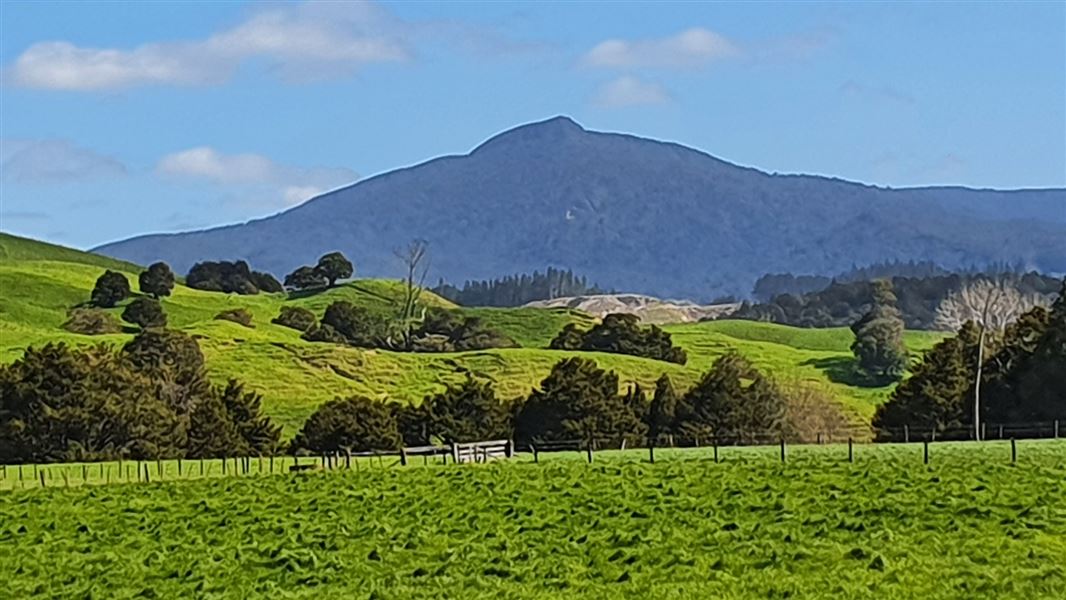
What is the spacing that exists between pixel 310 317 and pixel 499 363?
123 ft

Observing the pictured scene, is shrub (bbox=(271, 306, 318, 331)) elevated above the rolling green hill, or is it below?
above

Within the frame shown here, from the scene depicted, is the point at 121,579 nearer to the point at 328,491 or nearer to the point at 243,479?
the point at 328,491

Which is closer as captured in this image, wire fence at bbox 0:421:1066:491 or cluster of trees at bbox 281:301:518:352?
wire fence at bbox 0:421:1066:491

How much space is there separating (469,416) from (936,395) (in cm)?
2750

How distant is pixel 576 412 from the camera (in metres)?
92.8

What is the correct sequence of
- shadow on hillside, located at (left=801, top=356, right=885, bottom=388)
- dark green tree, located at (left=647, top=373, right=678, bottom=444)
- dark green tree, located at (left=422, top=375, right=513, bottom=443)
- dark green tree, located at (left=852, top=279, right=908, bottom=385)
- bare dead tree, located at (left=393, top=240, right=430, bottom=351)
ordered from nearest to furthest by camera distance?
dark green tree, located at (left=422, top=375, right=513, bottom=443) → dark green tree, located at (left=647, top=373, right=678, bottom=444) → shadow on hillside, located at (left=801, top=356, right=885, bottom=388) → dark green tree, located at (left=852, top=279, right=908, bottom=385) → bare dead tree, located at (left=393, top=240, right=430, bottom=351)

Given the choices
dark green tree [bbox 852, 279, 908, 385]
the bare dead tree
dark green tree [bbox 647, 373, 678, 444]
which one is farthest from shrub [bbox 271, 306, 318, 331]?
dark green tree [bbox 647, 373, 678, 444]

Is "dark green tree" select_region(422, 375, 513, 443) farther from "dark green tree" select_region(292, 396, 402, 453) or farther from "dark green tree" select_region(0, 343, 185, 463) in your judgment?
"dark green tree" select_region(0, 343, 185, 463)

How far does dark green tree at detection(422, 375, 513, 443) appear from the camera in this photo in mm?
92500

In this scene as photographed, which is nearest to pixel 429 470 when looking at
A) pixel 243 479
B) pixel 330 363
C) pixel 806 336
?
pixel 243 479

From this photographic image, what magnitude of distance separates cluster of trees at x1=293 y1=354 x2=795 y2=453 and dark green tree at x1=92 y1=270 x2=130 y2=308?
65.2 metres

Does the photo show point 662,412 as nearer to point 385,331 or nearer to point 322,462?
point 322,462

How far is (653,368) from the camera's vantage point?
131250 millimetres

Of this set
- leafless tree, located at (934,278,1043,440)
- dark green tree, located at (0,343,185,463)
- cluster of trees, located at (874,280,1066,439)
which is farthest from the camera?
leafless tree, located at (934,278,1043,440)
